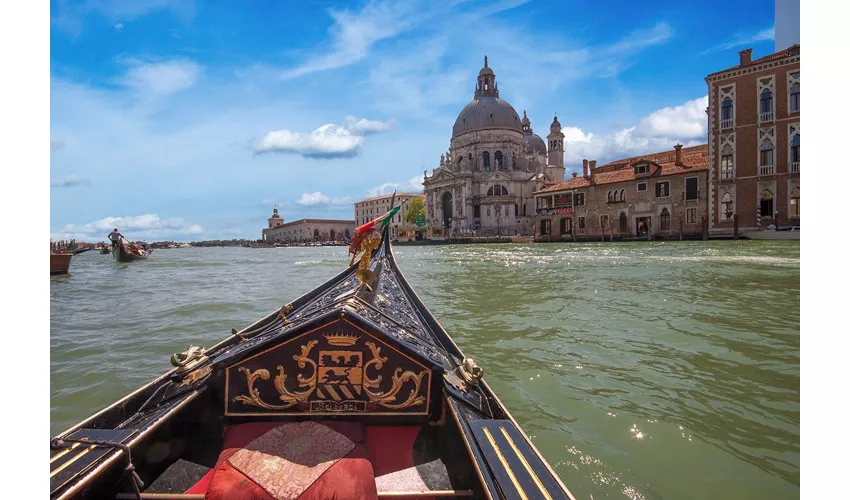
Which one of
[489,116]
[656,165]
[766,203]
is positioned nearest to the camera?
[766,203]

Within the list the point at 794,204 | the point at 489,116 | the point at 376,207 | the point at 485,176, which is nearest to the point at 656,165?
the point at 794,204

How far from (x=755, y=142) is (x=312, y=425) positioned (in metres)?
23.8

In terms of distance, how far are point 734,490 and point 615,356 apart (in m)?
1.76

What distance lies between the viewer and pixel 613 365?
3.23 metres

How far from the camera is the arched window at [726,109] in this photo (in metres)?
19.0

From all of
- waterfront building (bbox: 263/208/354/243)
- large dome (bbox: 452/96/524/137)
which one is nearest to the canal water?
large dome (bbox: 452/96/524/137)

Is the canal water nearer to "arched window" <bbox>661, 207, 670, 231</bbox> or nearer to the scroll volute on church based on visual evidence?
the scroll volute on church

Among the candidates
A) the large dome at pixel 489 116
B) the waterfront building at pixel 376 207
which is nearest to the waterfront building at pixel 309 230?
the waterfront building at pixel 376 207

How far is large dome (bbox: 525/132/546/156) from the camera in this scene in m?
48.4

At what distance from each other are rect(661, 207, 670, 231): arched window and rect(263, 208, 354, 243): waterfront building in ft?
156

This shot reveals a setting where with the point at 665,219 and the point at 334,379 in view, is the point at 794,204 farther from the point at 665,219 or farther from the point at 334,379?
the point at 334,379

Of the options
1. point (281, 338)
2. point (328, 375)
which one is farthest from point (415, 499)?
point (281, 338)

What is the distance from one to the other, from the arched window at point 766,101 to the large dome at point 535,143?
101 feet

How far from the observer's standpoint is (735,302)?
5.46 m
